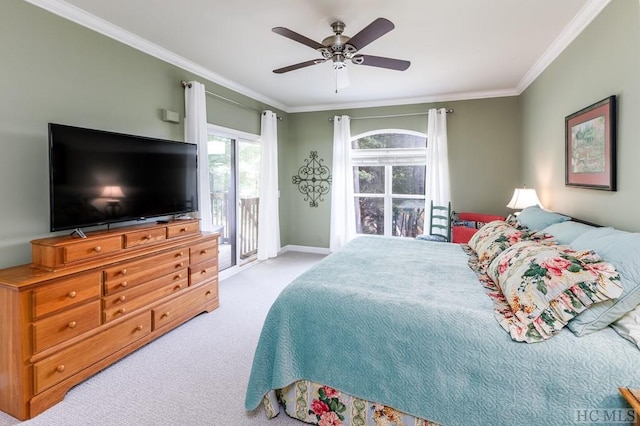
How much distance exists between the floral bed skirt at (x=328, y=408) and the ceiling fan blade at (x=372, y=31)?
7.18 feet

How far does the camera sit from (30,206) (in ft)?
7.53

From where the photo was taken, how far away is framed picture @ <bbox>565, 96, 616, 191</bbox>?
7.22 feet

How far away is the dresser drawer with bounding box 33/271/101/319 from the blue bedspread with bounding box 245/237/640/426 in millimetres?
1316

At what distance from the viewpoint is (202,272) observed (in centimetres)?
326

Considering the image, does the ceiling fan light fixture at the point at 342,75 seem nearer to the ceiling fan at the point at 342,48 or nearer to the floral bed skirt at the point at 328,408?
the ceiling fan at the point at 342,48

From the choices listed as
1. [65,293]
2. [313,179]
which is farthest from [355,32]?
[313,179]

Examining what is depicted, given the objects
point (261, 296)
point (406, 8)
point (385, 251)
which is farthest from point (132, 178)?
point (406, 8)

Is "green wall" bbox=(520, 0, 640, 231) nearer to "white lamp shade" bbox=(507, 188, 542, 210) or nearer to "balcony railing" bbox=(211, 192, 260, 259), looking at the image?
→ "white lamp shade" bbox=(507, 188, 542, 210)

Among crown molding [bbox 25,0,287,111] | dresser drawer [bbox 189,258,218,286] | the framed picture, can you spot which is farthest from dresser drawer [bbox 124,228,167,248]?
the framed picture

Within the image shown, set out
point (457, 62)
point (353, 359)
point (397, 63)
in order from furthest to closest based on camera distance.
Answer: point (457, 62) < point (397, 63) < point (353, 359)

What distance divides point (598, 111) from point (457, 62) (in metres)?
1.63

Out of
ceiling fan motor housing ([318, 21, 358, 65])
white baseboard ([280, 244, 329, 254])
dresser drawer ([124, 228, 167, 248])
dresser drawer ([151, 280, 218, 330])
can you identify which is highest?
ceiling fan motor housing ([318, 21, 358, 65])

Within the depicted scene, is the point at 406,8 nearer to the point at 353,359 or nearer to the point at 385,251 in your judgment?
the point at 385,251

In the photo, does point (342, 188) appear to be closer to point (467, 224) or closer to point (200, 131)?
point (467, 224)
